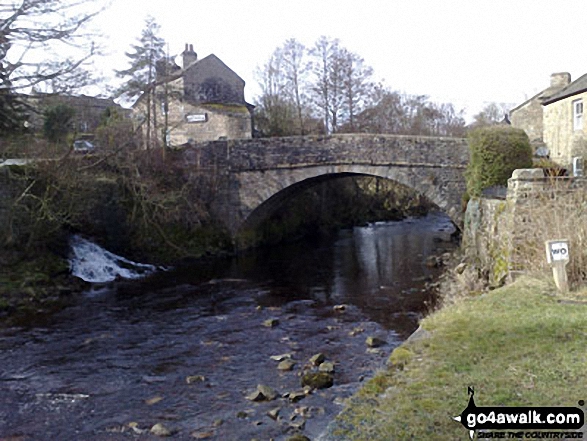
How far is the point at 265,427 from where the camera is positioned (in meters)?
5.84

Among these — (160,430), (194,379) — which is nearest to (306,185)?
(194,379)

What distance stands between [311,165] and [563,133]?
9.06 metres

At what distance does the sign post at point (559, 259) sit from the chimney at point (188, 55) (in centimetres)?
2662

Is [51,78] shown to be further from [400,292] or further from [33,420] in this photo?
[400,292]

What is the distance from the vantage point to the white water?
15167 millimetres

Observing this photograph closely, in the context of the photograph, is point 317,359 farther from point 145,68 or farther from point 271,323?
point 145,68

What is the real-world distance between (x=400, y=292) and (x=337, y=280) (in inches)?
94.9

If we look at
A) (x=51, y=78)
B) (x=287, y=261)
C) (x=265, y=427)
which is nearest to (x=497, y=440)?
(x=265, y=427)

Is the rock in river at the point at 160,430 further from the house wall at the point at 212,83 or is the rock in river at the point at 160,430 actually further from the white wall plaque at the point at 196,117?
the house wall at the point at 212,83

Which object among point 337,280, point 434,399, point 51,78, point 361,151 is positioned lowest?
point 337,280

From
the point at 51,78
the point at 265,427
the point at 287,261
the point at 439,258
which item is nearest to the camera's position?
the point at 265,427

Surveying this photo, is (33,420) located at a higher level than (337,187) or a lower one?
lower

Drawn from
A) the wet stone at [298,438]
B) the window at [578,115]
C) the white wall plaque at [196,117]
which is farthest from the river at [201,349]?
the white wall plaque at [196,117]

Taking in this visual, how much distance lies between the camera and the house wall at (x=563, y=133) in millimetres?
17656
